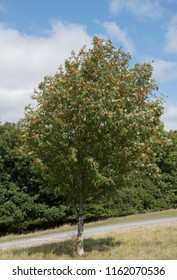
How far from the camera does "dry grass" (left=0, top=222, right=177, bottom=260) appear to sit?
13844 mm

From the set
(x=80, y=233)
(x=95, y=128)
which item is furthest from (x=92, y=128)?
(x=80, y=233)

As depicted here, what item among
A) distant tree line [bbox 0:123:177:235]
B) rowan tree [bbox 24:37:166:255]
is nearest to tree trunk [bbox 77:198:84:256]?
rowan tree [bbox 24:37:166:255]

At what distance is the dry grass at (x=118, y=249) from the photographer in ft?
45.4

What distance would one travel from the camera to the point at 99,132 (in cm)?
1364

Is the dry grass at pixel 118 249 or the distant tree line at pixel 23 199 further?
the distant tree line at pixel 23 199

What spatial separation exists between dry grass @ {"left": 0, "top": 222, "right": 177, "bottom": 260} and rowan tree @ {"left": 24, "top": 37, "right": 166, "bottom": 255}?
3.51ft

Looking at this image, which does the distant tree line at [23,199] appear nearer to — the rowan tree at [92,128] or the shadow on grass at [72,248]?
the shadow on grass at [72,248]

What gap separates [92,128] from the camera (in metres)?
13.7

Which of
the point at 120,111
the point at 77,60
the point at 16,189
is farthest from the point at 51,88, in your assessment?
the point at 16,189

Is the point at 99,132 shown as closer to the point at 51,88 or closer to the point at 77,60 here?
the point at 51,88

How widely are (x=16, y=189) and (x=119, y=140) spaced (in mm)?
20247

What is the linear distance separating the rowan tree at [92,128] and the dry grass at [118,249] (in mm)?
1070

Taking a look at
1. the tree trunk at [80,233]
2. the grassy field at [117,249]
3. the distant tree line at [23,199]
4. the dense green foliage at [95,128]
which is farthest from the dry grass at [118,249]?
the distant tree line at [23,199]

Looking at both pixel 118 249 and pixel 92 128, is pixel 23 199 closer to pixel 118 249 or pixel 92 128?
pixel 118 249
